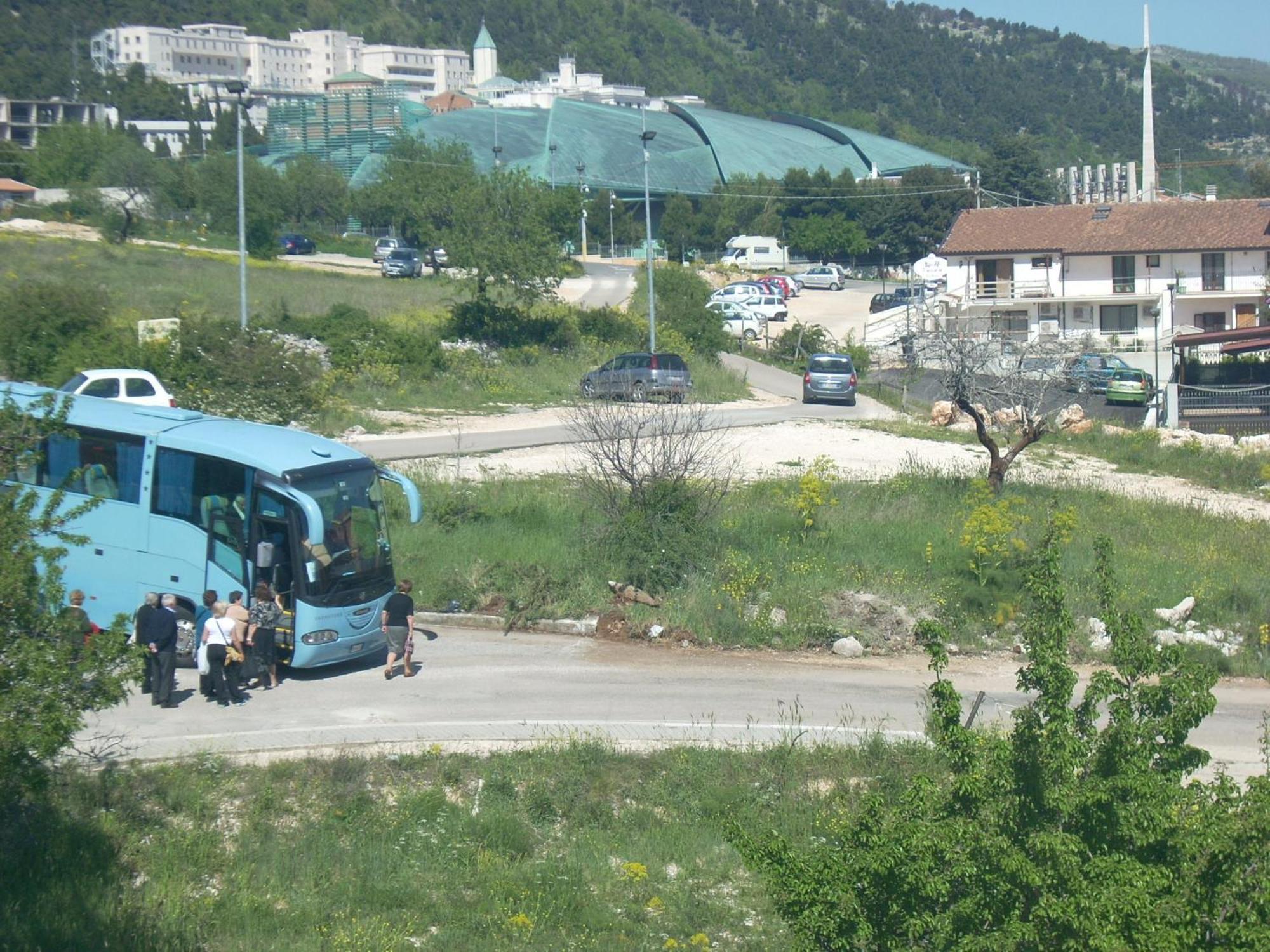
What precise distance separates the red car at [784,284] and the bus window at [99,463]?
53906mm

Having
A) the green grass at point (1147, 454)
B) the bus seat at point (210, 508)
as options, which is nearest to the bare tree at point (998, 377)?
the green grass at point (1147, 454)

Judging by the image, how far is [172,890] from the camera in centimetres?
1000

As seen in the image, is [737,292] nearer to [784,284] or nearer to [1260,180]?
[784,284]

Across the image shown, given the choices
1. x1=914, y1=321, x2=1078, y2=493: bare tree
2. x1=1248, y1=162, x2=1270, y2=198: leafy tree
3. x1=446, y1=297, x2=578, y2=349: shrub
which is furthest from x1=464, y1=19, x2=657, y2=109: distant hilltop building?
x1=914, y1=321, x2=1078, y2=493: bare tree

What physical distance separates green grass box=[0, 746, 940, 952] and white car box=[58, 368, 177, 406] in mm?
14935

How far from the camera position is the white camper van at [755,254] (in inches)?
3455

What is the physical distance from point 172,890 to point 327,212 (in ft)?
271

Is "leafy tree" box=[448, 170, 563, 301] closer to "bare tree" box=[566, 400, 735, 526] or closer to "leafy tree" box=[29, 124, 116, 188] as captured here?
"bare tree" box=[566, 400, 735, 526]

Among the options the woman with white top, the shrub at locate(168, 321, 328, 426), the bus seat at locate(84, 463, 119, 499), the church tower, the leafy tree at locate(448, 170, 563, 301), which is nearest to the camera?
the woman with white top

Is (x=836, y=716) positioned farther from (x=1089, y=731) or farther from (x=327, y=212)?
(x=327, y=212)

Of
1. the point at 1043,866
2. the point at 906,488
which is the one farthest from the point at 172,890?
the point at 906,488

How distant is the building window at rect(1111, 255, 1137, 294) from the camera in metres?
59.6

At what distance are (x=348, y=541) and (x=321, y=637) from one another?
44.0 inches

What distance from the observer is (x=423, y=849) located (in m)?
10.9
